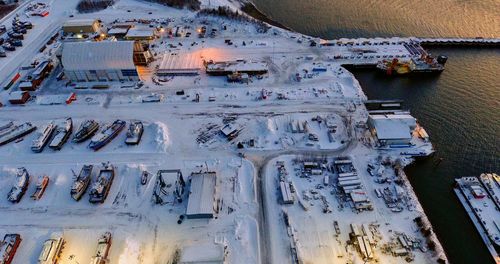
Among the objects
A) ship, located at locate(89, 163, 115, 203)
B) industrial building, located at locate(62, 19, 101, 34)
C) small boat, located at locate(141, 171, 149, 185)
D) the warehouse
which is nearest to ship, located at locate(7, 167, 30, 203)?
ship, located at locate(89, 163, 115, 203)

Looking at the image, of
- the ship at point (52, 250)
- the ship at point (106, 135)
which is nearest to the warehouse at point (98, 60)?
the ship at point (106, 135)

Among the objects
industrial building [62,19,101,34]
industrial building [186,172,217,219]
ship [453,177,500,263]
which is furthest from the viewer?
industrial building [62,19,101,34]

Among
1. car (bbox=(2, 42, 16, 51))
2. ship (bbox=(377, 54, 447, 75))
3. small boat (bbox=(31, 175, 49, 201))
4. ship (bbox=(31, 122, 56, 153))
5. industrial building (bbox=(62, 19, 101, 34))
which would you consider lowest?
small boat (bbox=(31, 175, 49, 201))

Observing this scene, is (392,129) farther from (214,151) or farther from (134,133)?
(134,133)

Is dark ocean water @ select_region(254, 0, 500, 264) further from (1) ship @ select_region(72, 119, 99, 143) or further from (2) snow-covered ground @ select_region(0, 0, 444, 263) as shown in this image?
(1) ship @ select_region(72, 119, 99, 143)

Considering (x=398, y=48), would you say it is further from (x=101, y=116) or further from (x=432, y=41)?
(x=101, y=116)

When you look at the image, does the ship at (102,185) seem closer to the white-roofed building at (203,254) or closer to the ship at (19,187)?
the ship at (19,187)

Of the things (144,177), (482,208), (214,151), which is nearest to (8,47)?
(144,177)
